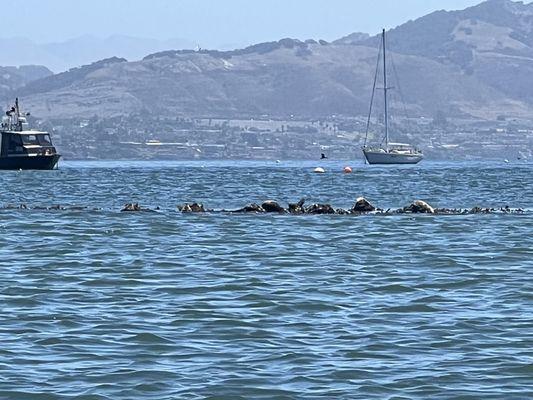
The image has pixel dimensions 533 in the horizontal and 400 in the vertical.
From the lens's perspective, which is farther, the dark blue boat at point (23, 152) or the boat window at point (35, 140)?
the boat window at point (35, 140)

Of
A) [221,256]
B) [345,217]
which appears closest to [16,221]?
[345,217]

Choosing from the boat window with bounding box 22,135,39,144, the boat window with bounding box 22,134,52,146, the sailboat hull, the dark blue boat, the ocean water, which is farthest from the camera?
the sailboat hull

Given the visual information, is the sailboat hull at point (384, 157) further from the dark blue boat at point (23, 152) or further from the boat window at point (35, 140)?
the dark blue boat at point (23, 152)

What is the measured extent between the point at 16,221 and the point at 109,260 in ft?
59.9

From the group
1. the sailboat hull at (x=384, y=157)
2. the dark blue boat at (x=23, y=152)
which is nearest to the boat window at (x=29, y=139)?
the dark blue boat at (x=23, y=152)

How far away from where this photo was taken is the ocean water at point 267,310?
74.4 ft

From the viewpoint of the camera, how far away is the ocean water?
22.7 metres

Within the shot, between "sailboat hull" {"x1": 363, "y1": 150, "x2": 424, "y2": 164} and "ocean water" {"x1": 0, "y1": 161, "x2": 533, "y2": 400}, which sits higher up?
"ocean water" {"x1": 0, "y1": 161, "x2": 533, "y2": 400}

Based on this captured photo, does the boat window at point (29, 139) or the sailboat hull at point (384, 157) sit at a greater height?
the boat window at point (29, 139)

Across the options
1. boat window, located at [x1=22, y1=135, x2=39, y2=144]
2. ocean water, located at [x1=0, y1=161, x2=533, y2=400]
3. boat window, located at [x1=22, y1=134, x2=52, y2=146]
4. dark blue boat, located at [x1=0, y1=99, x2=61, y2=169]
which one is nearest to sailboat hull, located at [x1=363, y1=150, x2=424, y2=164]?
boat window, located at [x1=22, y1=134, x2=52, y2=146]

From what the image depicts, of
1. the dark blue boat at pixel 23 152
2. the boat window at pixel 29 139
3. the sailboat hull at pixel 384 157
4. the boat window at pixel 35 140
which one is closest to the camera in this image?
the dark blue boat at pixel 23 152

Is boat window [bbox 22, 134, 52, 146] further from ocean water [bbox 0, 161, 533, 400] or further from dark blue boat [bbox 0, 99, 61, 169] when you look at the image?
ocean water [bbox 0, 161, 533, 400]

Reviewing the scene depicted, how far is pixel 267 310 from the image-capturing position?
97.9ft

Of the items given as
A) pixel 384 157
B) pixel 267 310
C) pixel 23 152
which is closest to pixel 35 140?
pixel 23 152
